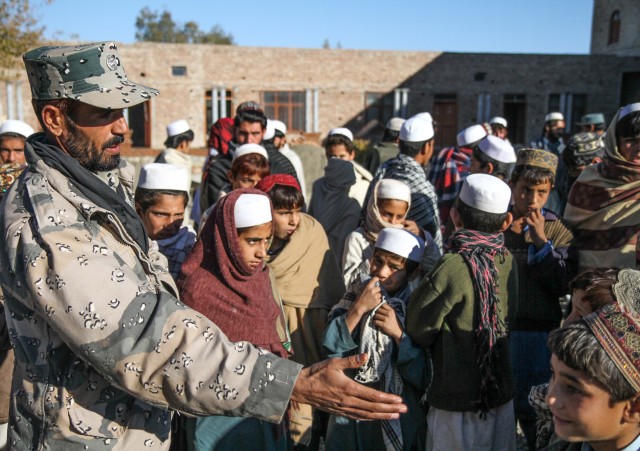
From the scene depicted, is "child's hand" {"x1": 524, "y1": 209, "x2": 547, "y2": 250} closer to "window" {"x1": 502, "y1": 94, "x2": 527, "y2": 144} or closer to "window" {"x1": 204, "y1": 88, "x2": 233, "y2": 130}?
"window" {"x1": 204, "y1": 88, "x2": 233, "y2": 130}

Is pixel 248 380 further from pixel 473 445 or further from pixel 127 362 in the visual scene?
pixel 473 445

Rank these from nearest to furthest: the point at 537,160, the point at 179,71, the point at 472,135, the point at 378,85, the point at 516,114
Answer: the point at 537,160 → the point at 472,135 → the point at 179,71 → the point at 378,85 → the point at 516,114

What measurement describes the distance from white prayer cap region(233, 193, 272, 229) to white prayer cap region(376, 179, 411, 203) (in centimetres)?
106

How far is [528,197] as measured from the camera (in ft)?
10.8

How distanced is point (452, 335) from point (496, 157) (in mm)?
2242

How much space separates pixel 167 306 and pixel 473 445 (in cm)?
178

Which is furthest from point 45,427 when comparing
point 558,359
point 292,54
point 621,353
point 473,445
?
point 292,54

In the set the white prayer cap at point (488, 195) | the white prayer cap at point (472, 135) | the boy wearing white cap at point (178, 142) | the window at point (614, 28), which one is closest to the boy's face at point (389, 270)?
the white prayer cap at point (488, 195)

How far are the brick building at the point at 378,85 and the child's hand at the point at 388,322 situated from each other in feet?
68.8

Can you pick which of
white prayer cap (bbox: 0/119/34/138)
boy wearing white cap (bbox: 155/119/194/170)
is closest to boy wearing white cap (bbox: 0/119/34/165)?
white prayer cap (bbox: 0/119/34/138)

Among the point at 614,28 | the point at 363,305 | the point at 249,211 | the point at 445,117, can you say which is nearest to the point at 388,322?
the point at 363,305

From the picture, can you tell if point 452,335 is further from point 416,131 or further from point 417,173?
point 416,131

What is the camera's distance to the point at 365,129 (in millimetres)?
24109

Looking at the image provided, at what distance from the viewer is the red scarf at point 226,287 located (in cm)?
268
